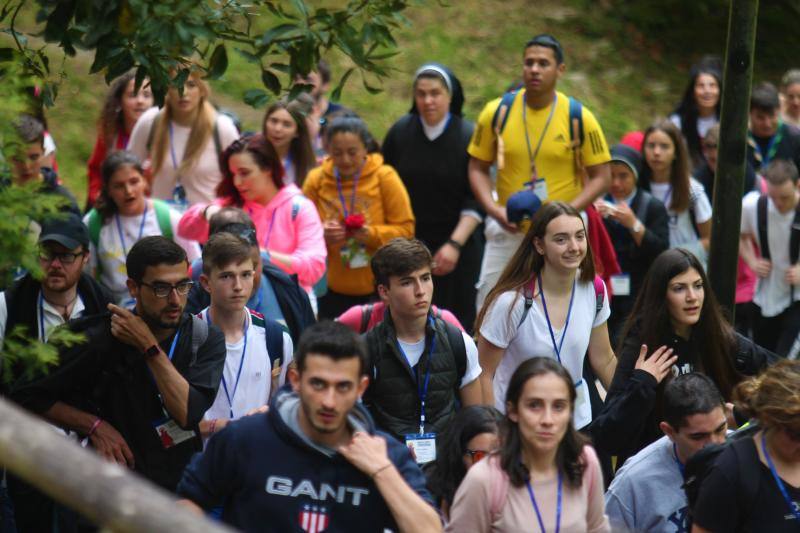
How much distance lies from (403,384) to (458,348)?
0.34m

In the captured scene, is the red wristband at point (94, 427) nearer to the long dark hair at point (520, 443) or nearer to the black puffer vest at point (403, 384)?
the black puffer vest at point (403, 384)

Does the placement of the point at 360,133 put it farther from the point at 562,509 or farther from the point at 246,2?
the point at 562,509

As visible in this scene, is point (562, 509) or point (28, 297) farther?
point (28, 297)

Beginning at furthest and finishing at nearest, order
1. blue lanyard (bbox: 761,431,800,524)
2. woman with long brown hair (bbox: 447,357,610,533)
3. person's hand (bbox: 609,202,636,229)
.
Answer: person's hand (bbox: 609,202,636,229) → blue lanyard (bbox: 761,431,800,524) → woman with long brown hair (bbox: 447,357,610,533)

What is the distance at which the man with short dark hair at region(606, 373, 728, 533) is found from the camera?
589 centimetres

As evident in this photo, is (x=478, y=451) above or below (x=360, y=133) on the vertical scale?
below

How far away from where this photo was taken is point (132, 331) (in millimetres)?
6145

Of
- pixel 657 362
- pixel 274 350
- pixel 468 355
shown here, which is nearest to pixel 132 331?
→ pixel 274 350

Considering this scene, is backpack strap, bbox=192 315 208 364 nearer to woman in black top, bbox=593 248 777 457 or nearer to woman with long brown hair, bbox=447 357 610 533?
woman with long brown hair, bbox=447 357 610 533

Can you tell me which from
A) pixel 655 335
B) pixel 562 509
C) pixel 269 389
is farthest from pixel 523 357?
pixel 562 509

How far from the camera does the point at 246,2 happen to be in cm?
630

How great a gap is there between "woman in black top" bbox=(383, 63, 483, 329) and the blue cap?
971mm

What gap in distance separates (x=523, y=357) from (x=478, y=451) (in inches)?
55.1

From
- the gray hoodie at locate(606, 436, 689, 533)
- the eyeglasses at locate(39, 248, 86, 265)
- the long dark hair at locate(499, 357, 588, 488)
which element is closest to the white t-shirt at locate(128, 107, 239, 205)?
the eyeglasses at locate(39, 248, 86, 265)
